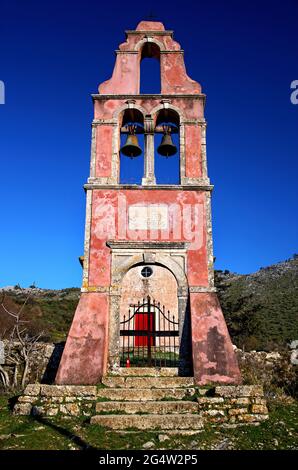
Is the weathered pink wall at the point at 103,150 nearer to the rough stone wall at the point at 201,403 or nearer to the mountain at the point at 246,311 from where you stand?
the rough stone wall at the point at 201,403

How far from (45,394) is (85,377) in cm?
113

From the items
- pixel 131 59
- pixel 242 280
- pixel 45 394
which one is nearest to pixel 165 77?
pixel 131 59

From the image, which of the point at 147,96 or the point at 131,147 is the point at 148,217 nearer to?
the point at 131,147

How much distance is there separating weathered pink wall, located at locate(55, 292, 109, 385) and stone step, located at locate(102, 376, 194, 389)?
36 cm

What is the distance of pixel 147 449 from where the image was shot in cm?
532

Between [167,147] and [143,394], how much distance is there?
6.74 metres

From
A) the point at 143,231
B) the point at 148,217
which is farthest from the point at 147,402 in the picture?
the point at 148,217

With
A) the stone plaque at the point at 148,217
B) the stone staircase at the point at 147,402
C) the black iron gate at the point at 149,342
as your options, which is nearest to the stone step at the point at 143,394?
the stone staircase at the point at 147,402

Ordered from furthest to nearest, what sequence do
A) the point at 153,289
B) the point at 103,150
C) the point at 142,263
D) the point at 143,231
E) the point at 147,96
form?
the point at 153,289 → the point at 147,96 → the point at 103,150 → the point at 143,231 → the point at 142,263

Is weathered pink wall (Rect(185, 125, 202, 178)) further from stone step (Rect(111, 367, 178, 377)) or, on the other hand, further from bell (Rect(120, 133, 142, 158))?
stone step (Rect(111, 367, 178, 377))

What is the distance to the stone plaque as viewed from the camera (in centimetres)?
991

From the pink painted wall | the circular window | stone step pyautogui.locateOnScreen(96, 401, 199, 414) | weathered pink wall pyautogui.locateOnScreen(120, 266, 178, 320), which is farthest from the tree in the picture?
weathered pink wall pyautogui.locateOnScreen(120, 266, 178, 320)

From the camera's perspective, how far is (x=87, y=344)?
27.9 ft

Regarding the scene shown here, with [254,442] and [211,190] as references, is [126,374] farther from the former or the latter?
[211,190]
